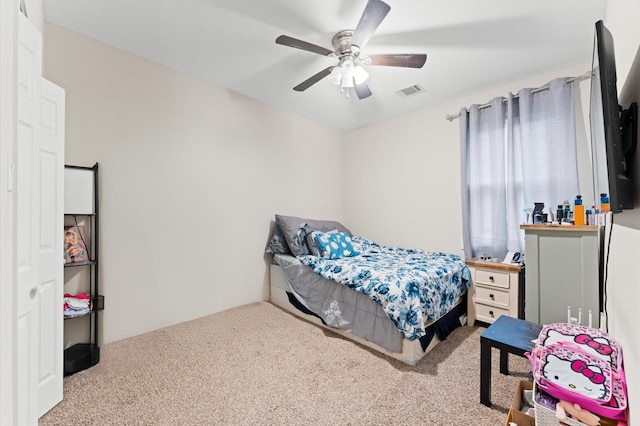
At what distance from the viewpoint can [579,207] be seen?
6.89ft

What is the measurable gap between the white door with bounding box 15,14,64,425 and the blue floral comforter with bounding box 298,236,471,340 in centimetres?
190

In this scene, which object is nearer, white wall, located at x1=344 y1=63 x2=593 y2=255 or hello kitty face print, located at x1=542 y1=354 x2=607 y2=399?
hello kitty face print, located at x1=542 y1=354 x2=607 y2=399

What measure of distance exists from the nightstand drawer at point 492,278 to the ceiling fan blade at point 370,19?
234 cm

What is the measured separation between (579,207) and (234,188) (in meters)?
3.22

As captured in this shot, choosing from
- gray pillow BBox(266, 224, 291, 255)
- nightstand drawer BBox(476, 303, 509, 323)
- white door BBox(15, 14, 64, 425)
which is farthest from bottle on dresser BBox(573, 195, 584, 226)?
white door BBox(15, 14, 64, 425)

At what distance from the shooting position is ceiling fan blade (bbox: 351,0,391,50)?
61.8 inches

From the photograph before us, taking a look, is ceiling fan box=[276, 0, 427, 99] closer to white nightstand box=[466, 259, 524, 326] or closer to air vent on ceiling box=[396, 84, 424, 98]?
air vent on ceiling box=[396, 84, 424, 98]

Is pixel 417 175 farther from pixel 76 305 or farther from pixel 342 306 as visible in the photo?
pixel 76 305

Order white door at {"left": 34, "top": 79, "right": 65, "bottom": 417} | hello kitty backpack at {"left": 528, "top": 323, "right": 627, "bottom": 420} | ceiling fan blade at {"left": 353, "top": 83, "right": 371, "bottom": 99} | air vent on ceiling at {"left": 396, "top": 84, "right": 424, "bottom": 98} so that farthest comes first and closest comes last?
air vent on ceiling at {"left": 396, "top": 84, "right": 424, "bottom": 98} < ceiling fan blade at {"left": 353, "top": 83, "right": 371, "bottom": 99} < white door at {"left": 34, "top": 79, "right": 65, "bottom": 417} < hello kitty backpack at {"left": 528, "top": 323, "right": 627, "bottom": 420}

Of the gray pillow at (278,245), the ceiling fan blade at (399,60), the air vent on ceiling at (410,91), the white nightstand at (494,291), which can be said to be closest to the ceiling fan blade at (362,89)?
the ceiling fan blade at (399,60)

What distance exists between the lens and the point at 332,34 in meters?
2.13

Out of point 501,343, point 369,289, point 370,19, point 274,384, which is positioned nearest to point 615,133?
point 501,343

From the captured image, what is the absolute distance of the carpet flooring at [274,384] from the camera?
1516 mm

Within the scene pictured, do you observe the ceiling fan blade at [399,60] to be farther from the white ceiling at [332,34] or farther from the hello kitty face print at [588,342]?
the hello kitty face print at [588,342]
